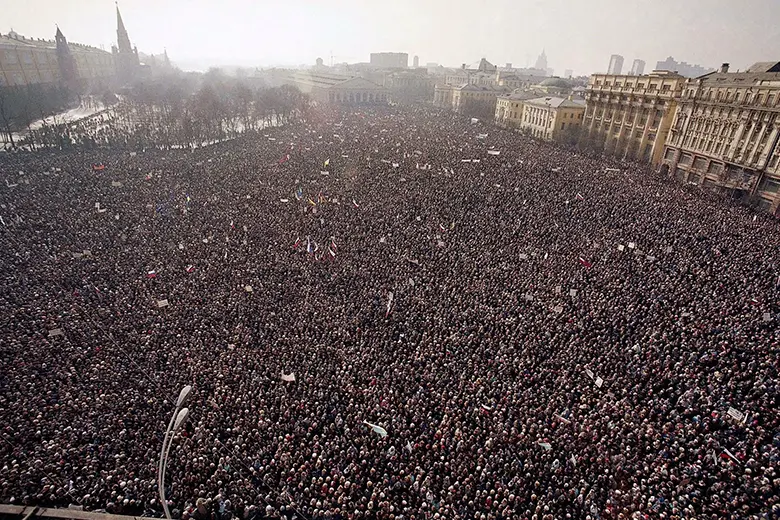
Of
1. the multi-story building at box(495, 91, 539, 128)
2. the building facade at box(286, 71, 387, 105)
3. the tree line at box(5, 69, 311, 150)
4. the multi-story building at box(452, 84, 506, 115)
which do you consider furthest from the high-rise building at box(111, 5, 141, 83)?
the multi-story building at box(495, 91, 539, 128)

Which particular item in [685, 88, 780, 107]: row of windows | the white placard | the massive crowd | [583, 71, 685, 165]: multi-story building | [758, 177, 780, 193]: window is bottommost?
the massive crowd

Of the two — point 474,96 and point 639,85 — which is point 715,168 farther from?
point 474,96

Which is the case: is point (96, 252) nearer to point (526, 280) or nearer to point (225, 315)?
point (225, 315)

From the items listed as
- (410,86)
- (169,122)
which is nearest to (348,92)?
(410,86)

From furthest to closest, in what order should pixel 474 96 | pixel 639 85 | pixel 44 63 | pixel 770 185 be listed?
pixel 474 96 → pixel 44 63 → pixel 639 85 → pixel 770 185

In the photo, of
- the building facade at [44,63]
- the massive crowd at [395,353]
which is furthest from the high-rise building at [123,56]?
the massive crowd at [395,353]

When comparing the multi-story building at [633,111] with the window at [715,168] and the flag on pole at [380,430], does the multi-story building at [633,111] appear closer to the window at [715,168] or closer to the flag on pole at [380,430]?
the window at [715,168]

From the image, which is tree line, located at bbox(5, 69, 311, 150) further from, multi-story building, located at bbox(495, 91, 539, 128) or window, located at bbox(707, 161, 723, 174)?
window, located at bbox(707, 161, 723, 174)
